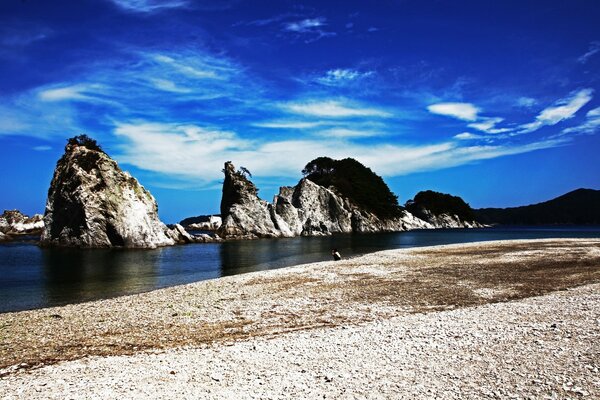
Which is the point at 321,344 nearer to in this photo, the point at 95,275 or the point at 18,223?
the point at 95,275

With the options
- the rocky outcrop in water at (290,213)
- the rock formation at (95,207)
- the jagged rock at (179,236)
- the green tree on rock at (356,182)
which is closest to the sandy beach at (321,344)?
the rock formation at (95,207)

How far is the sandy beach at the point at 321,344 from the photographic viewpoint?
9.30m

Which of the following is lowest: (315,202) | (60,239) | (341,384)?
(341,384)

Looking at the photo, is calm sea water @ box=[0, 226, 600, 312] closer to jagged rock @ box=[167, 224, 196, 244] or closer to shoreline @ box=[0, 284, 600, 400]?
shoreline @ box=[0, 284, 600, 400]

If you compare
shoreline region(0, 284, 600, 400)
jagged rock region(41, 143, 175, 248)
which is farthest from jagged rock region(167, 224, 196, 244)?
shoreline region(0, 284, 600, 400)

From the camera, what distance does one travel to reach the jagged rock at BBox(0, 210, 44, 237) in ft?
289

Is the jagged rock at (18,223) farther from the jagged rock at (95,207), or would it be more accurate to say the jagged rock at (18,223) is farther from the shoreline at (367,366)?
the shoreline at (367,366)

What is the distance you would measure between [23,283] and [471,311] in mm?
32225

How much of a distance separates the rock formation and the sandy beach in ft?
147

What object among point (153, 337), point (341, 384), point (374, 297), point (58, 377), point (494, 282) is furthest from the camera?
point (494, 282)

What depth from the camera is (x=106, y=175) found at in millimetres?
63875

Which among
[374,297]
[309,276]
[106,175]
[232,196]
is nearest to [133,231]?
[106,175]

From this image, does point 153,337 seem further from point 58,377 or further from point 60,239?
point 60,239

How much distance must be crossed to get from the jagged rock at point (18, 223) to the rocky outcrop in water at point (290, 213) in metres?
43.1
